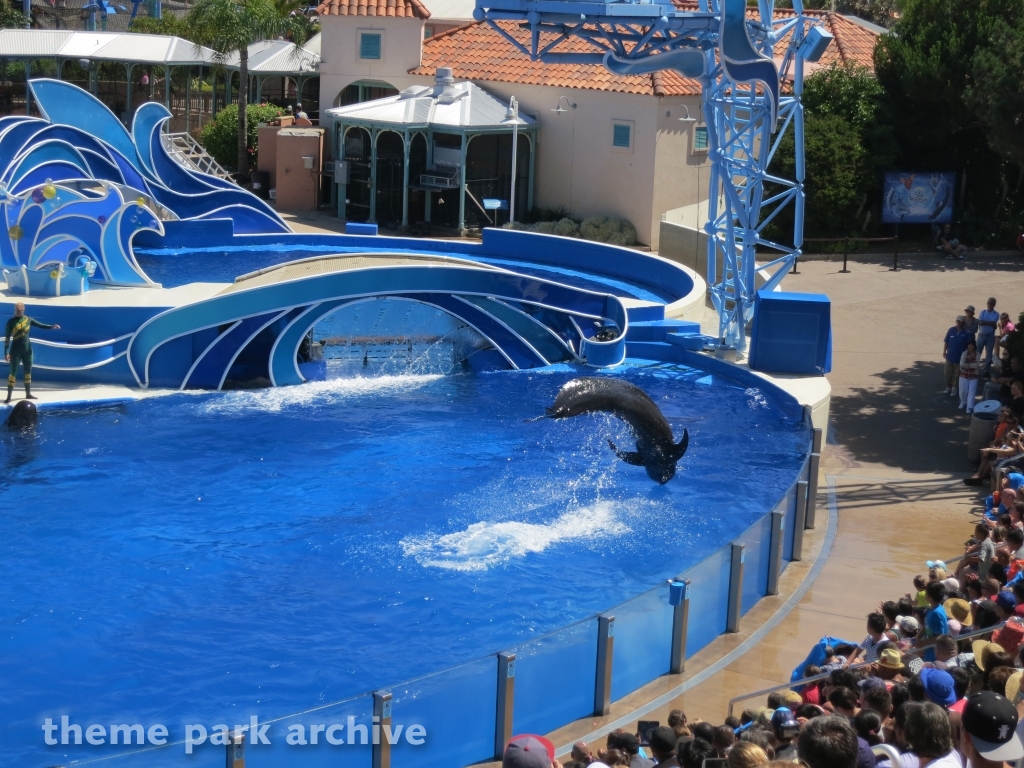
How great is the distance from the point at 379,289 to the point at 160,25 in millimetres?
37416

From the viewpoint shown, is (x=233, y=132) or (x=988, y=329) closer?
(x=988, y=329)

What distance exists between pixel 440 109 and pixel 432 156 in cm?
122

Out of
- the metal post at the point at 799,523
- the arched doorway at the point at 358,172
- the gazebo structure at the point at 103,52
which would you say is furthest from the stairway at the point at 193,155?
the metal post at the point at 799,523

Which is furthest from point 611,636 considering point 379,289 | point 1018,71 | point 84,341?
point 1018,71

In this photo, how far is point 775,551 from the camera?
37.8 feet

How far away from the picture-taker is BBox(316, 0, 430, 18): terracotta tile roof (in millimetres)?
34031

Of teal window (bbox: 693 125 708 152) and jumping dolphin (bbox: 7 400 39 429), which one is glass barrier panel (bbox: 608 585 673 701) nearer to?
jumping dolphin (bbox: 7 400 39 429)

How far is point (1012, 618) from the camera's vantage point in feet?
25.0

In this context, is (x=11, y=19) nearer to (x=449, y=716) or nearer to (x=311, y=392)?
(x=311, y=392)

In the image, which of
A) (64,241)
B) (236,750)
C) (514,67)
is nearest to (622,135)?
(514,67)

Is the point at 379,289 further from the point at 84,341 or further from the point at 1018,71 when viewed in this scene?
the point at 1018,71

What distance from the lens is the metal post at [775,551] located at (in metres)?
11.4

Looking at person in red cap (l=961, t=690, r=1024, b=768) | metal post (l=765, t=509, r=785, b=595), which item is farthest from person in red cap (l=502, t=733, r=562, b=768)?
metal post (l=765, t=509, r=785, b=595)

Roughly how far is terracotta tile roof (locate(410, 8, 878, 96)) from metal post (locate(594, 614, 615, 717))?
22314 mm
